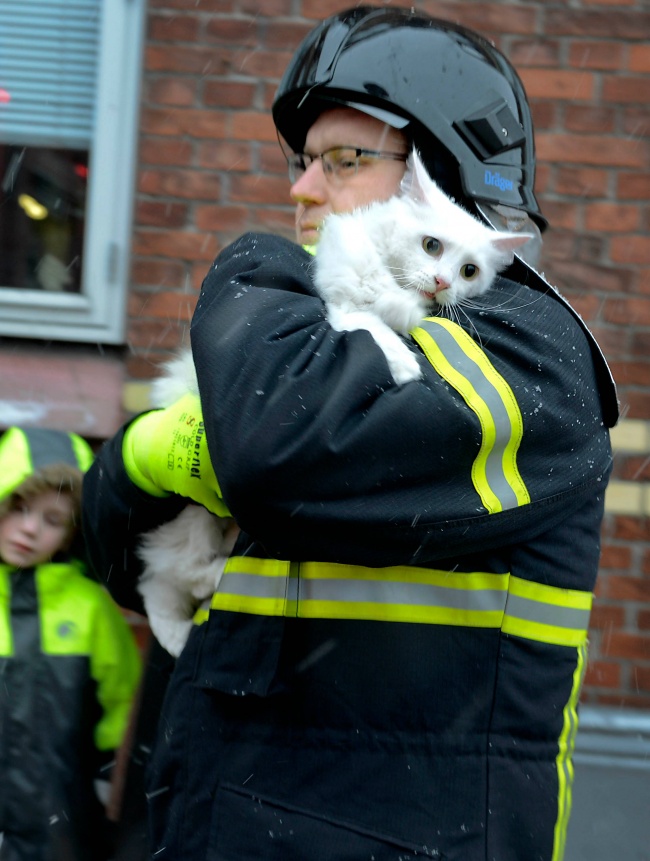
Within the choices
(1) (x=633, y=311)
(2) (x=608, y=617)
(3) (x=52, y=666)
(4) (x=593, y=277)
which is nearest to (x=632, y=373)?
(1) (x=633, y=311)

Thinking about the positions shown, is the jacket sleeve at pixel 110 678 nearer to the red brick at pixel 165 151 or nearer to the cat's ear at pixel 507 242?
the cat's ear at pixel 507 242

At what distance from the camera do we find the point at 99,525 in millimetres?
1724

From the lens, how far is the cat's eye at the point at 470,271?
5.60ft

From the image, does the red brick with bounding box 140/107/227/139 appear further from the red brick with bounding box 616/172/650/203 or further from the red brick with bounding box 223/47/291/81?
the red brick with bounding box 616/172/650/203

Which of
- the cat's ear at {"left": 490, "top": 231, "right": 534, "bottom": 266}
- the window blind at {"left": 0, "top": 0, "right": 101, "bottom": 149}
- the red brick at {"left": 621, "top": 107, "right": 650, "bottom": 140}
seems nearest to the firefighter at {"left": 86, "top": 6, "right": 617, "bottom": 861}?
the cat's ear at {"left": 490, "top": 231, "right": 534, "bottom": 266}

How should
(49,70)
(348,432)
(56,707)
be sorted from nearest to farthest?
(348,432) < (56,707) < (49,70)

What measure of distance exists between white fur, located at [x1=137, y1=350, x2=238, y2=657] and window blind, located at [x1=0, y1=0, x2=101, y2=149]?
78.7 inches

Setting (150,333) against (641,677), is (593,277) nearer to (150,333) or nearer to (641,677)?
(641,677)

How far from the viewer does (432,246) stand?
1706 millimetres

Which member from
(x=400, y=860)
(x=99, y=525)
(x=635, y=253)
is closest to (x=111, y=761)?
(x=99, y=525)

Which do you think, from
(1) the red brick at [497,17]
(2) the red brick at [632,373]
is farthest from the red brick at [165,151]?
(2) the red brick at [632,373]

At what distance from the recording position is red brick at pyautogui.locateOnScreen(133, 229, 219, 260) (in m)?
3.38

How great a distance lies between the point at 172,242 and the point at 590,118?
1.62 meters

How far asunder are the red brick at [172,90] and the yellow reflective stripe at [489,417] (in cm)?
240
